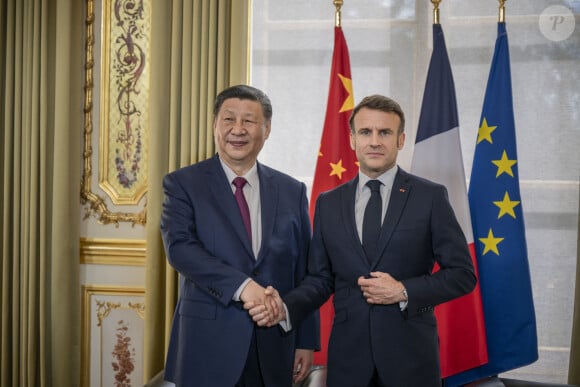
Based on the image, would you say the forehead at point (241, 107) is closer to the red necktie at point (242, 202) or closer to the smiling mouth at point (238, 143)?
the smiling mouth at point (238, 143)

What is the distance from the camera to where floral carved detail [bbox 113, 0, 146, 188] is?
312cm

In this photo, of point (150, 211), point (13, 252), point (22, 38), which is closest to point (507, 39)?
point (150, 211)

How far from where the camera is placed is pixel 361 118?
1754mm

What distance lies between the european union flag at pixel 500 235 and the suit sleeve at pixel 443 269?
1.11 metres

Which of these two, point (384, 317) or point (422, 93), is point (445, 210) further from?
point (422, 93)

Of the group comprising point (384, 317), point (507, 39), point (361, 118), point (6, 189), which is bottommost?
point (384, 317)

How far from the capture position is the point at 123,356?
10.4 feet

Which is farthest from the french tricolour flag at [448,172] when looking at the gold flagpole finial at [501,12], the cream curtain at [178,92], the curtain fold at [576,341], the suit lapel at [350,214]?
the suit lapel at [350,214]

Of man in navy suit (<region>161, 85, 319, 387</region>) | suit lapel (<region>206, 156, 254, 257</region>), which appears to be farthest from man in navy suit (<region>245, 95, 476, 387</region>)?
suit lapel (<region>206, 156, 254, 257</region>)

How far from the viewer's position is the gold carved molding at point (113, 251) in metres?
3.12

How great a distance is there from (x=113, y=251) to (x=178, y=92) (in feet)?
3.03

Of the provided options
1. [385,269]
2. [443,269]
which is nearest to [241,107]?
[385,269]

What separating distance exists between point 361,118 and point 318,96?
136 centimetres

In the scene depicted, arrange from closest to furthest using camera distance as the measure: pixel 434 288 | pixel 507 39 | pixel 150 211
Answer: pixel 434 288
pixel 507 39
pixel 150 211
